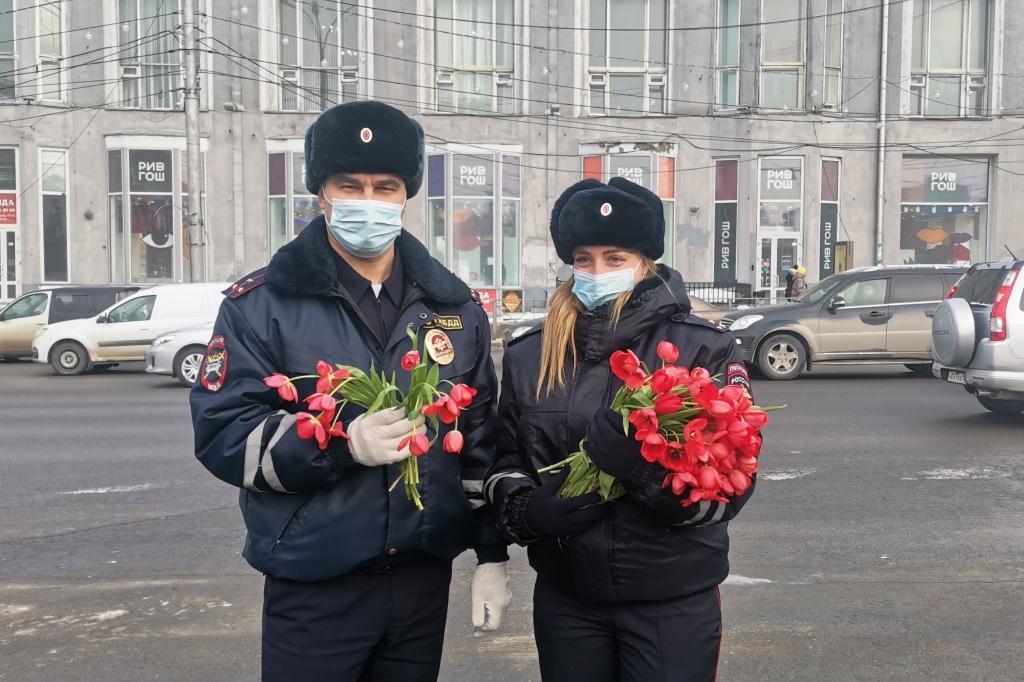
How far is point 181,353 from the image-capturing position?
50.8 ft

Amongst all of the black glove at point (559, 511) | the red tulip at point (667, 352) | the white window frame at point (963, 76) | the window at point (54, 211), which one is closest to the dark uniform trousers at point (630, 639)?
the black glove at point (559, 511)

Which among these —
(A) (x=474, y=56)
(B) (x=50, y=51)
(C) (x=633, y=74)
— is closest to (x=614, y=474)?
(A) (x=474, y=56)

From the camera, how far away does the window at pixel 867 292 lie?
1516cm

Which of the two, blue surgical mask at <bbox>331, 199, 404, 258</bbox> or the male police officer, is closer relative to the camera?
the male police officer

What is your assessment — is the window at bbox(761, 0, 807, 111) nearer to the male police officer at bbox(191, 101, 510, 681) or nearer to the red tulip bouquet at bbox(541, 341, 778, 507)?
the male police officer at bbox(191, 101, 510, 681)

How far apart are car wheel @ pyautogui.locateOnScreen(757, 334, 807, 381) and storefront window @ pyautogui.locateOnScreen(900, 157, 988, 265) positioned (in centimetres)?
1695

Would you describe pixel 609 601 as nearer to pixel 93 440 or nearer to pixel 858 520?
pixel 858 520

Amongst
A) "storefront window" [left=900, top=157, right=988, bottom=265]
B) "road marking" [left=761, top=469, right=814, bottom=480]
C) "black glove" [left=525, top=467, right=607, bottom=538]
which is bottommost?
"road marking" [left=761, top=469, right=814, bottom=480]

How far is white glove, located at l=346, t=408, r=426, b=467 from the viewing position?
235cm

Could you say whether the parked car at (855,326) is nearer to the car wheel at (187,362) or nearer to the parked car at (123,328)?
the car wheel at (187,362)

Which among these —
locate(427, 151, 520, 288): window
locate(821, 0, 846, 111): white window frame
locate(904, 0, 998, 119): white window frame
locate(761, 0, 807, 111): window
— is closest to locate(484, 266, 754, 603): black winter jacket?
locate(427, 151, 520, 288): window

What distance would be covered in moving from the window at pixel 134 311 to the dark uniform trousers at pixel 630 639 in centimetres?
1590

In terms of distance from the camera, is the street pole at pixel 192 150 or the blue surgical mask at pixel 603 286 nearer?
the blue surgical mask at pixel 603 286

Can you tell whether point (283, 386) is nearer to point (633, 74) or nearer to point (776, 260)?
point (776, 260)
